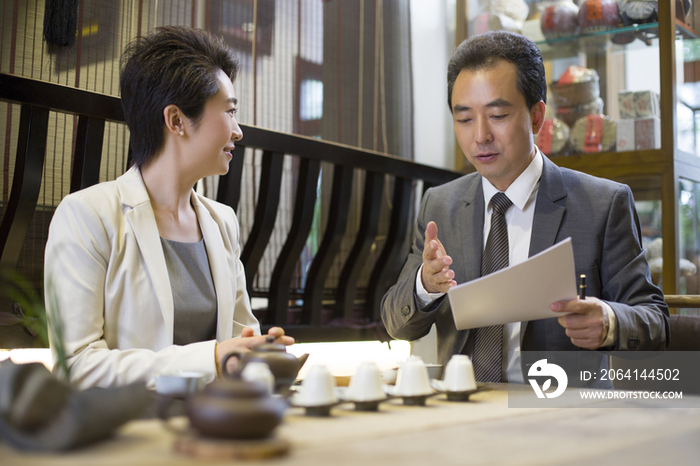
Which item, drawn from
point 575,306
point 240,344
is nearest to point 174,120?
point 240,344

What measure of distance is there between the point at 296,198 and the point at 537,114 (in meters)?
1.22

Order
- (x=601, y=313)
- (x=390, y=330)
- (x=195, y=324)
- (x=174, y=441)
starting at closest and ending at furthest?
(x=174, y=441), (x=601, y=313), (x=195, y=324), (x=390, y=330)

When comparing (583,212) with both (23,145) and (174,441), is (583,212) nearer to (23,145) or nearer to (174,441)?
(174,441)

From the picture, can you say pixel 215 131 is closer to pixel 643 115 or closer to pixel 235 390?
pixel 235 390

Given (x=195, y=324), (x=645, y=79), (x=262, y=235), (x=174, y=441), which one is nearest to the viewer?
(x=174, y=441)

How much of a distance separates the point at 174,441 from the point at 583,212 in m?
1.38

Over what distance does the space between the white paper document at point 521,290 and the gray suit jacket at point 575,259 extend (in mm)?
399

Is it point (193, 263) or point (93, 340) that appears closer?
point (93, 340)

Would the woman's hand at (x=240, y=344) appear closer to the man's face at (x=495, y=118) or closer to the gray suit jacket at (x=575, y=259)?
the gray suit jacket at (x=575, y=259)

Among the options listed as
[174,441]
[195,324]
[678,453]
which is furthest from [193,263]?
[678,453]

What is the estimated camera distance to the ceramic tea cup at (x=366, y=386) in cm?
101

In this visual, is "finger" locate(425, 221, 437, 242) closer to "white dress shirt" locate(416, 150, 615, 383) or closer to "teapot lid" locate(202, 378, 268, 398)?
"white dress shirt" locate(416, 150, 615, 383)

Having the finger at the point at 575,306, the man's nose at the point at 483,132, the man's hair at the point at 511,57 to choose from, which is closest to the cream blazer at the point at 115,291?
the finger at the point at 575,306

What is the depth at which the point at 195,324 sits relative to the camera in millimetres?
1678
